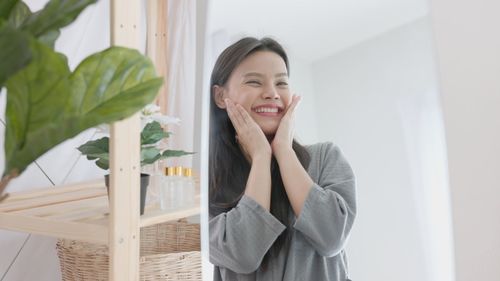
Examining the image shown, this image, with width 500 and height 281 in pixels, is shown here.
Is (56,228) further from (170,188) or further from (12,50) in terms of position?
(12,50)

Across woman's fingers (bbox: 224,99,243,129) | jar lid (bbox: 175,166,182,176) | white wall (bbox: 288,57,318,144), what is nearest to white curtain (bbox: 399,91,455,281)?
white wall (bbox: 288,57,318,144)

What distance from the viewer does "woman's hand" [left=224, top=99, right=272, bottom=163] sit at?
52cm

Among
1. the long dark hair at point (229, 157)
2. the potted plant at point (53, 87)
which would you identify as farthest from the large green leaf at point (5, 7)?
the long dark hair at point (229, 157)

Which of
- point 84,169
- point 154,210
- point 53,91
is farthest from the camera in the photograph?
point 84,169

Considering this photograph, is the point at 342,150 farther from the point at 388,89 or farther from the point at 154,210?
the point at 154,210

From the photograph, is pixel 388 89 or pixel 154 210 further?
pixel 154 210

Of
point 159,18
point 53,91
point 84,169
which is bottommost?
point 53,91

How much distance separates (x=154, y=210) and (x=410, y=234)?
1.50 feet

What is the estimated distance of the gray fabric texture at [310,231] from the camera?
0.46 m

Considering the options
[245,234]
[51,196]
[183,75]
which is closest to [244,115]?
[245,234]

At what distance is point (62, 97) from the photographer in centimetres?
25

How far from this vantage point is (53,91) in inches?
9.5

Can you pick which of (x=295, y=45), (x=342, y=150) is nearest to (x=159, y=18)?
(x=295, y=45)

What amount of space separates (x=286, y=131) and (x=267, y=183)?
0.07 meters
